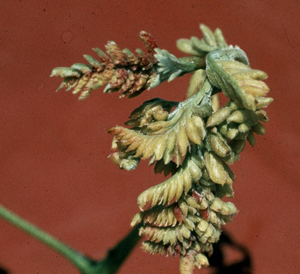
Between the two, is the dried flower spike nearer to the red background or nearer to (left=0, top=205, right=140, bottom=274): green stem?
(left=0, top=205, right=140, bottom=274): green stem

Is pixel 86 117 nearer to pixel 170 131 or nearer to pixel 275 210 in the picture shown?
pixel 275 210

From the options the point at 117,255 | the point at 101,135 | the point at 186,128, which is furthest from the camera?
the point at 101,135

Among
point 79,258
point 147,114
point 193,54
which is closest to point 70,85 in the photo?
point 147,114

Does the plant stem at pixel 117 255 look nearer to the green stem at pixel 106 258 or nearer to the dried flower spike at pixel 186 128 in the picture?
the green stem at pixel 106 258

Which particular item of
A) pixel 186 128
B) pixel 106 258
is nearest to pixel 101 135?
pixel 106 258

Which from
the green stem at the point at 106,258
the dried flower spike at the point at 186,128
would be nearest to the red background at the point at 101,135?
the green stem at the point at 106,258

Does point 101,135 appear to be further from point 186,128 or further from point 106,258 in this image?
point 186,128

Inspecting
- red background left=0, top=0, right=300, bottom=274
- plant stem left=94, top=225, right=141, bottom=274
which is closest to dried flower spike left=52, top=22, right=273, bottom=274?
plant stem left=94, top=225, right=141, bottom=274

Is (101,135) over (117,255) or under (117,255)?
over
